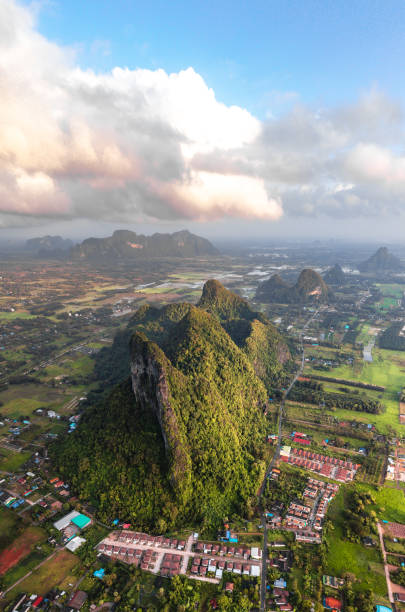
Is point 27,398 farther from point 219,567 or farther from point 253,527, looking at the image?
point 253,527

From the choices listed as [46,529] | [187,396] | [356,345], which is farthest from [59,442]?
[356,345]

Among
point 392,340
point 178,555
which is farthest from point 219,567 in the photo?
point 392,340

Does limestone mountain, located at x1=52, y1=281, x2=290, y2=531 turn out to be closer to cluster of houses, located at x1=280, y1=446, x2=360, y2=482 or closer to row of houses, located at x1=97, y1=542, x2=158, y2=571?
row of houses, located at x1=97, y1=542, x2=158, y2=571

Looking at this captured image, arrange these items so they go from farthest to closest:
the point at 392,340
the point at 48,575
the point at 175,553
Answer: the point at 392,340, the point at 175,553, the point at 48,575

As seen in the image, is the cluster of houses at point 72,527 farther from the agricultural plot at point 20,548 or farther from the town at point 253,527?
the agricultural plot at point 20,548

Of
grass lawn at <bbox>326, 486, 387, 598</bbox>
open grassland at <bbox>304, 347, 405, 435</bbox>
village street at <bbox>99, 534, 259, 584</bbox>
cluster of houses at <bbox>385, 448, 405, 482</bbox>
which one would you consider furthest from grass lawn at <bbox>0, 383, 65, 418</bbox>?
cluster of houses at <bbox>385, 448, 405, 482</bbox>

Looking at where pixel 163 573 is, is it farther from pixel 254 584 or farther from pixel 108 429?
pixel 108 429
